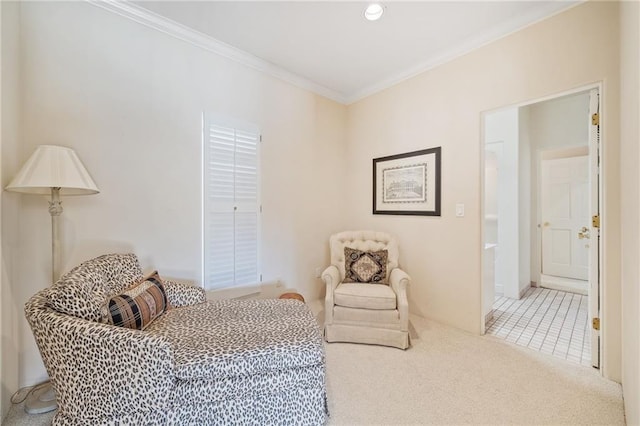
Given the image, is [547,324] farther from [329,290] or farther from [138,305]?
[138,305]

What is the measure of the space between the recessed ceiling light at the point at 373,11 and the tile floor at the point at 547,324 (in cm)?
295

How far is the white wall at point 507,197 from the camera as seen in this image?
3.52 m

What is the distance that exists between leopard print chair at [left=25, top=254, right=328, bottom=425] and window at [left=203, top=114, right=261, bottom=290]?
89cm

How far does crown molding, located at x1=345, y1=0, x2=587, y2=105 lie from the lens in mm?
2006

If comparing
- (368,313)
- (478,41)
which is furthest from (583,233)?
(368,313)

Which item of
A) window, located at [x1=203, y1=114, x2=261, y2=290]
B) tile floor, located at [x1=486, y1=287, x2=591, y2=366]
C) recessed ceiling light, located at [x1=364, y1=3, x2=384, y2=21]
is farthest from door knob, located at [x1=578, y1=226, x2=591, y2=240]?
window, located at [x1=203, y1=114, x2=261, y2=290]

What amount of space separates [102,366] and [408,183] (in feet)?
9.32

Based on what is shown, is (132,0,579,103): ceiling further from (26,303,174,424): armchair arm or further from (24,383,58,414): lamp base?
(24,383,58,414): lamp base

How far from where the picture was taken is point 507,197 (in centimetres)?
362

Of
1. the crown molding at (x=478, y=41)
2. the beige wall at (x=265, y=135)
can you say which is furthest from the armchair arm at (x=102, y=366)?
the crown molding at (x=478, y=41)

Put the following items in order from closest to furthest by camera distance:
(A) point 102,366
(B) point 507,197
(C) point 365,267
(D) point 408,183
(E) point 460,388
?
(A) point 102,366 → (E) point 460,388 → (C) point 365,267 → (D) point 408,183 → (B) point 507,197

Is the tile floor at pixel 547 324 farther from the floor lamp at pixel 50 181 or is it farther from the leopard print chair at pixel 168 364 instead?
the floor lamp at pixel 50 181

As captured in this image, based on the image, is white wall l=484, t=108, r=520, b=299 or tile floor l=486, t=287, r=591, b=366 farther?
white wall l=484, t=108, r=520, b=299

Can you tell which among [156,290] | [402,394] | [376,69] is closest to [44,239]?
[156,290]
